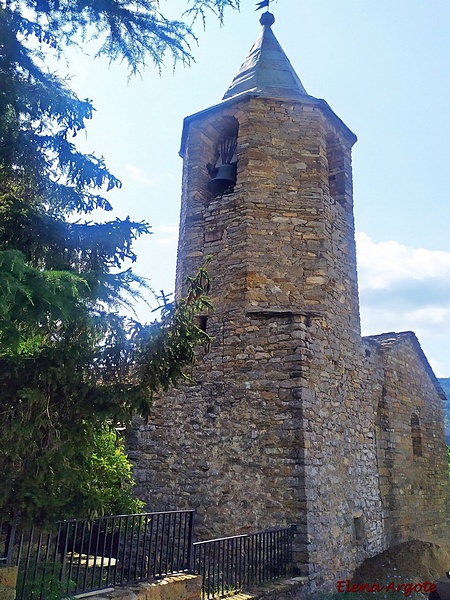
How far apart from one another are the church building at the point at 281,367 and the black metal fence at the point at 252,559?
0.25m

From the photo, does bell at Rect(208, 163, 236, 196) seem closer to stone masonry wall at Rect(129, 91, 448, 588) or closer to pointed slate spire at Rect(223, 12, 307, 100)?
stone masonry wall at Rect(129, 91, 448, 588)

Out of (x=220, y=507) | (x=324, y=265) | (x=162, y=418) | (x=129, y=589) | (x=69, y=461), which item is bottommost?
(x=129, y=589)

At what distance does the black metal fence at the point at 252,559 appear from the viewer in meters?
6.04

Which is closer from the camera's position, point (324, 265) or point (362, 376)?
point (324, 265)

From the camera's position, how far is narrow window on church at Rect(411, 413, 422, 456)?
1127 centimetres

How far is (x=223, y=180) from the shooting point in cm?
927

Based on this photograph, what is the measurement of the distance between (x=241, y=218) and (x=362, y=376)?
3.52m

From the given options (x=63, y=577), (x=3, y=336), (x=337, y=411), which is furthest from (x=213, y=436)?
(x=3, y=336)

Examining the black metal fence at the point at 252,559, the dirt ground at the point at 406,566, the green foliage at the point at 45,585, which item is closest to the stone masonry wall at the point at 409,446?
the dirt ground at the point at 406,566

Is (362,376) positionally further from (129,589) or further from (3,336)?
(3,336)

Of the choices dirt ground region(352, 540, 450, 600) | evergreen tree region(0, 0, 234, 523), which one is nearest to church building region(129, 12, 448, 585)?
dirt ground region(352, 540, 450, 600)

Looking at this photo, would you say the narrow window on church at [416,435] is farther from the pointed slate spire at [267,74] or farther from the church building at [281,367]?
the pointed slate spire at [267,74]

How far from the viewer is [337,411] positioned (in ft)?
26.6

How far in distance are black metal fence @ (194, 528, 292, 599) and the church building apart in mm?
Result: 254
